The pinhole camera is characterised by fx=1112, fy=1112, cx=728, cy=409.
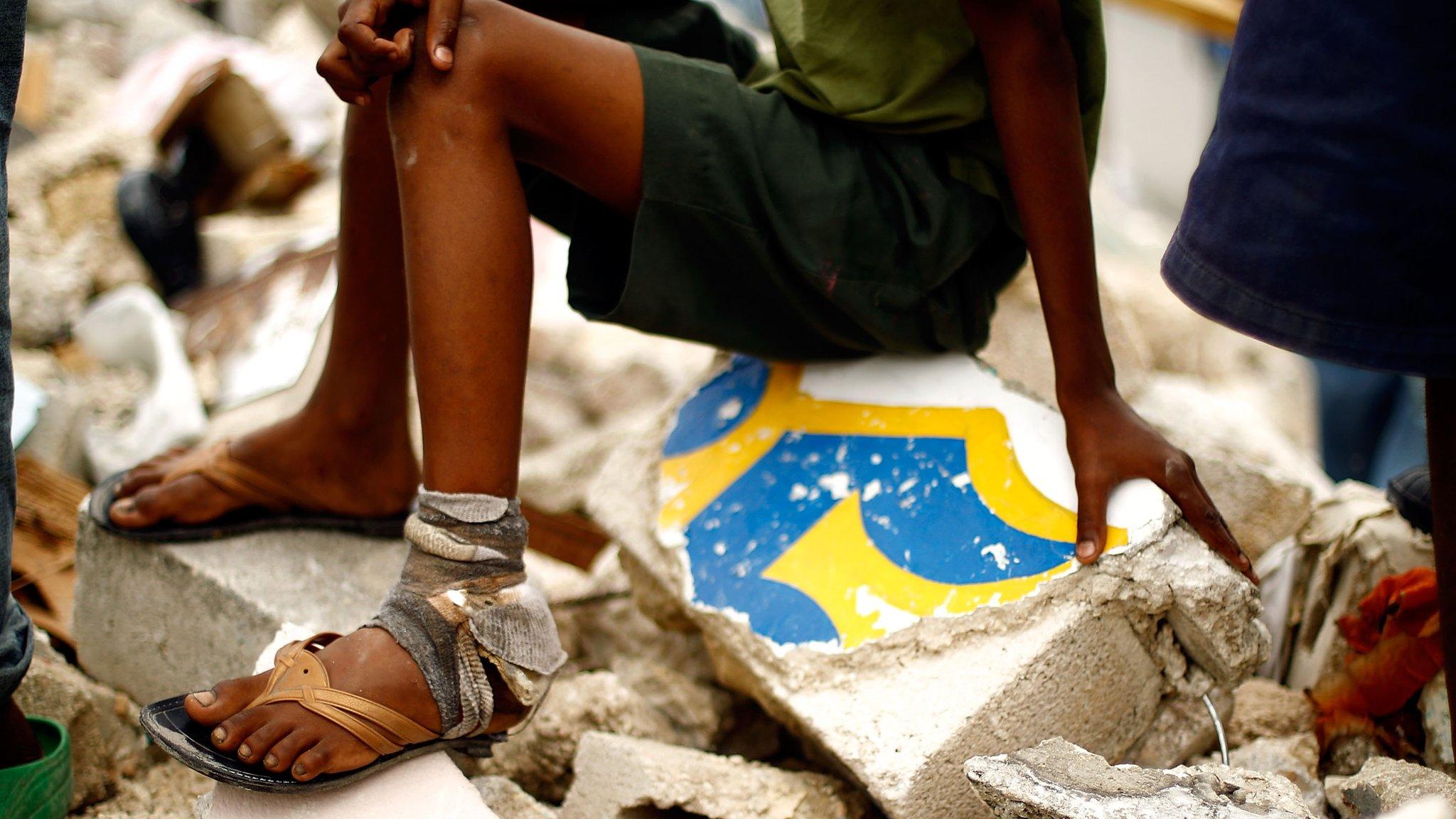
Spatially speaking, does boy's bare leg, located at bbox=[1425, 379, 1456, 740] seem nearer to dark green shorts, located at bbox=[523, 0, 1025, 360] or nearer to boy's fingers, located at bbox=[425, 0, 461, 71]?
dark green shorts, located at bbox=[523, 0, 1025, 360]

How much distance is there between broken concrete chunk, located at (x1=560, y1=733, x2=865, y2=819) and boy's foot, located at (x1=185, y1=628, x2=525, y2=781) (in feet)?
0.79

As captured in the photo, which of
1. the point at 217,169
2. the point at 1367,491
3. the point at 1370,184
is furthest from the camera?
the point at 217,169

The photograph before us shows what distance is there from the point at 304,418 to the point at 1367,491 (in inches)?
67.0

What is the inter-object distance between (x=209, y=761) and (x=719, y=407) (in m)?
0.93

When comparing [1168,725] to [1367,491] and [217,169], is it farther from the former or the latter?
[217,169]

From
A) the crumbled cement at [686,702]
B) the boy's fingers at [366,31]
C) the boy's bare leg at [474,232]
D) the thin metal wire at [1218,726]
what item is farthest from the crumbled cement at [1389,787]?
the boy's fingers at [366,31]

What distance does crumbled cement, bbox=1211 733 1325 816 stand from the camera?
1.39m

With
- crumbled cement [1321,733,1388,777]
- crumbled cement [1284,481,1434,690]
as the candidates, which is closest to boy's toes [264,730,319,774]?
crumbled cement [1321,733,1388,777]

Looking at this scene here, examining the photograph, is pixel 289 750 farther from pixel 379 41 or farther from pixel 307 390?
pixel 307 390

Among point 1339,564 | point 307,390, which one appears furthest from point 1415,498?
point 307,390

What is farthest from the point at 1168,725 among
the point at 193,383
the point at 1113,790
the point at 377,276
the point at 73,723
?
the point at 193,383

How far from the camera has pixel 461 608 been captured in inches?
49.3

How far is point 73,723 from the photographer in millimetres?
1516

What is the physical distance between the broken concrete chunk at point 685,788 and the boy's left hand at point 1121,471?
1.45 feet
